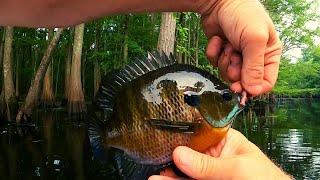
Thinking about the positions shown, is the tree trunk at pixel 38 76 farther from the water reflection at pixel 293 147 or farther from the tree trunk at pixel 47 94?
the tree trunk at pixel 47 94

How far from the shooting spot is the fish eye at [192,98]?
1.37 m

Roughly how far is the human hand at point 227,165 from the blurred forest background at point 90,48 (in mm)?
10589

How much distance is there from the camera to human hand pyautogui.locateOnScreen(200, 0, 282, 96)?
151 cm

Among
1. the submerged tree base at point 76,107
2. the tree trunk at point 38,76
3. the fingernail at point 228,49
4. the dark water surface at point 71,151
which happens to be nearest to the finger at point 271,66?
the fingernail at point 228,49

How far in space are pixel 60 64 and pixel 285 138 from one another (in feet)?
77.7

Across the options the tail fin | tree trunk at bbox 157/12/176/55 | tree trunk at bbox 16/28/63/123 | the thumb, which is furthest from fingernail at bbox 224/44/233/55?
tree trunk at bbox 16/28/63/123

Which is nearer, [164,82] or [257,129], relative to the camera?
[164,82]

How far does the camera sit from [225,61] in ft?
5.40

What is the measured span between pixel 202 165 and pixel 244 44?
405 mm

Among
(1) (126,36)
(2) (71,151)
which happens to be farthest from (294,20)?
(2) (71,151)

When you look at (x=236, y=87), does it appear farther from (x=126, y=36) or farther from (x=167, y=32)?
(x=126, y=36)

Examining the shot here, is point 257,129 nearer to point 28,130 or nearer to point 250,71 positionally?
point 28,130

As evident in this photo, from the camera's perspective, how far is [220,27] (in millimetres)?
1768

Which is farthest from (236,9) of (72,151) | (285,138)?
(285,138)
